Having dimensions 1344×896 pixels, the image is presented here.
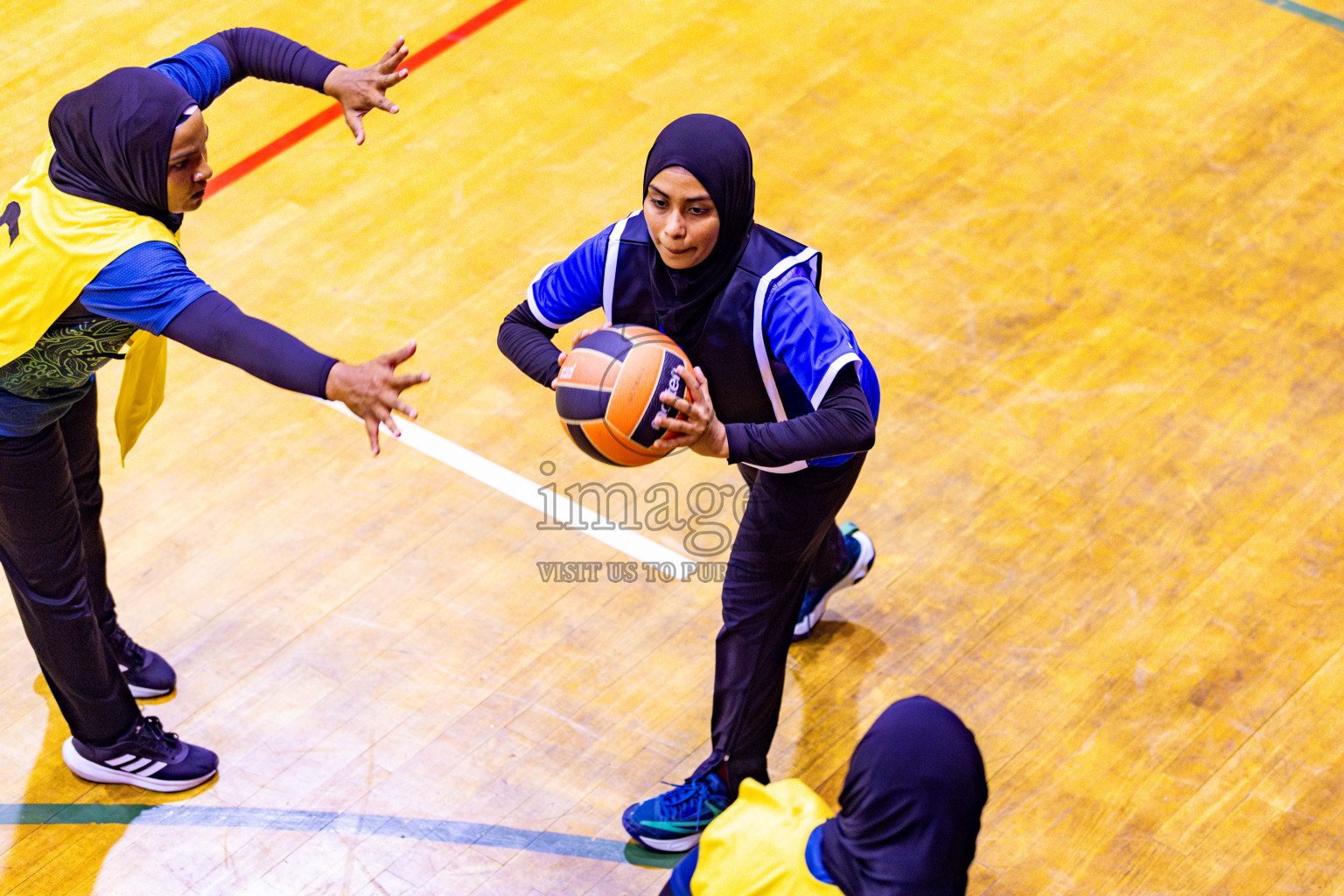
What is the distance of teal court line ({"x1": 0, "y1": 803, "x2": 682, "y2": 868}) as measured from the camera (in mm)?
3828

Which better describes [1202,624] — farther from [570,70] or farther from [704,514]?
[570,70]

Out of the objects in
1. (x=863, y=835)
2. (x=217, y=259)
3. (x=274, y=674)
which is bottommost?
(x=274, y=674)

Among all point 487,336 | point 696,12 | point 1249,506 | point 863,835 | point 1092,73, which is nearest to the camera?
point 863,835

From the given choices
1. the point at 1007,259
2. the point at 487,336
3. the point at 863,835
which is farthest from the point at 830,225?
the point at 863,835

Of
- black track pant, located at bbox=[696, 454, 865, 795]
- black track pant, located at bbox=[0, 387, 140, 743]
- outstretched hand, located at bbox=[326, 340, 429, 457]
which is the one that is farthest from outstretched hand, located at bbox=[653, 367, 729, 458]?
black track pant, located at bbox=[0, 387, 140, 743]

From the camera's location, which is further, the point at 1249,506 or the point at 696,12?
the point at 696,12

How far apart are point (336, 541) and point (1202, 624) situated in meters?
2.87

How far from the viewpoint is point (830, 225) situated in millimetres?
5750

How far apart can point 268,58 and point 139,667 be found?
189 centimetres

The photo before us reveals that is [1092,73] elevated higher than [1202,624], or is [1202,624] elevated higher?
[1092,73]

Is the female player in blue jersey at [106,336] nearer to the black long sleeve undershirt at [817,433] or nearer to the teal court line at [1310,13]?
the black long sleeve undershirt at [817,433]

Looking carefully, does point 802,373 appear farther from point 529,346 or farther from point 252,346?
point 252,346

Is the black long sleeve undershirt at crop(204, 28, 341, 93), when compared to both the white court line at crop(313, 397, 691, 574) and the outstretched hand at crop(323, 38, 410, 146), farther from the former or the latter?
the white court line at crop(313, 397, 691, 574)

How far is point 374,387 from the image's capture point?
2.93 metres
